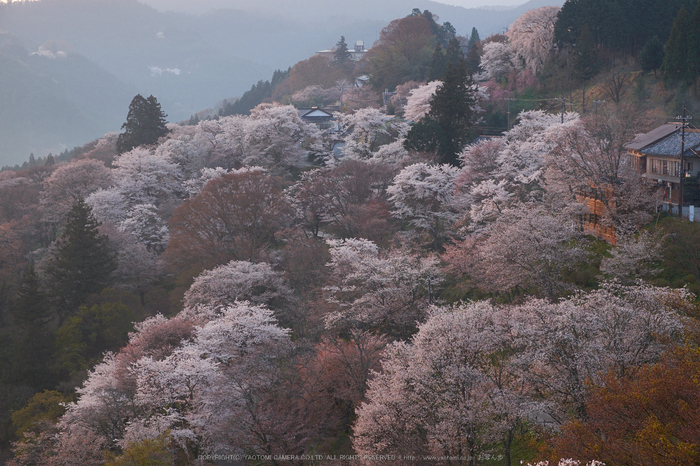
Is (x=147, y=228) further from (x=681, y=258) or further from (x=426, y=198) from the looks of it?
(x=681, y=258)

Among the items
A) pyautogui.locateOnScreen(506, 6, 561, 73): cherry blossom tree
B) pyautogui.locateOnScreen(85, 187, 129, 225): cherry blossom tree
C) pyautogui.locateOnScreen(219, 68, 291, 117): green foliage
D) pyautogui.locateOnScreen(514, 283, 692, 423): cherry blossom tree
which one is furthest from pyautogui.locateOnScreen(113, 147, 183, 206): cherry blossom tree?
pyautogui.locateOnScreen(219, 68, 291, 117): green foliage

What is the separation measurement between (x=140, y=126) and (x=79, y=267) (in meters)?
26.5

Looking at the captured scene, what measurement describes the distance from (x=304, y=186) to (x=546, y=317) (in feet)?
85.0

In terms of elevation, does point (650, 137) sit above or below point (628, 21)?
below

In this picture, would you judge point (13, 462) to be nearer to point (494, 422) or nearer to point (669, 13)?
point (494, 422)

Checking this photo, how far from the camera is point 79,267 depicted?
36.2 metres

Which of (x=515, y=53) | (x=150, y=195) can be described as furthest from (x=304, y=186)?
(x=515, y=53)

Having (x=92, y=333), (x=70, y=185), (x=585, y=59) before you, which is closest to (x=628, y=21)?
(x=585, y=59)

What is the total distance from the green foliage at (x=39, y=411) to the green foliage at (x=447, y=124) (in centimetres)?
2735

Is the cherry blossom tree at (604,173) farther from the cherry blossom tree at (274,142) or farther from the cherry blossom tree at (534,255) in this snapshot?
the cherry blossom tree at (274,142)

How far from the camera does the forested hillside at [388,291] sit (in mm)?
15859

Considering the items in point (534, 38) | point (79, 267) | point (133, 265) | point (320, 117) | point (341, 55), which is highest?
point (341, 55)

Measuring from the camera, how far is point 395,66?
72.3m

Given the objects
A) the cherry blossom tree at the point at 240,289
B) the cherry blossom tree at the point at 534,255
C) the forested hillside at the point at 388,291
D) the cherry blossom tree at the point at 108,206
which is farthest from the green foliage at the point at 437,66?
the cherry blossom tree at the point at 534,255
